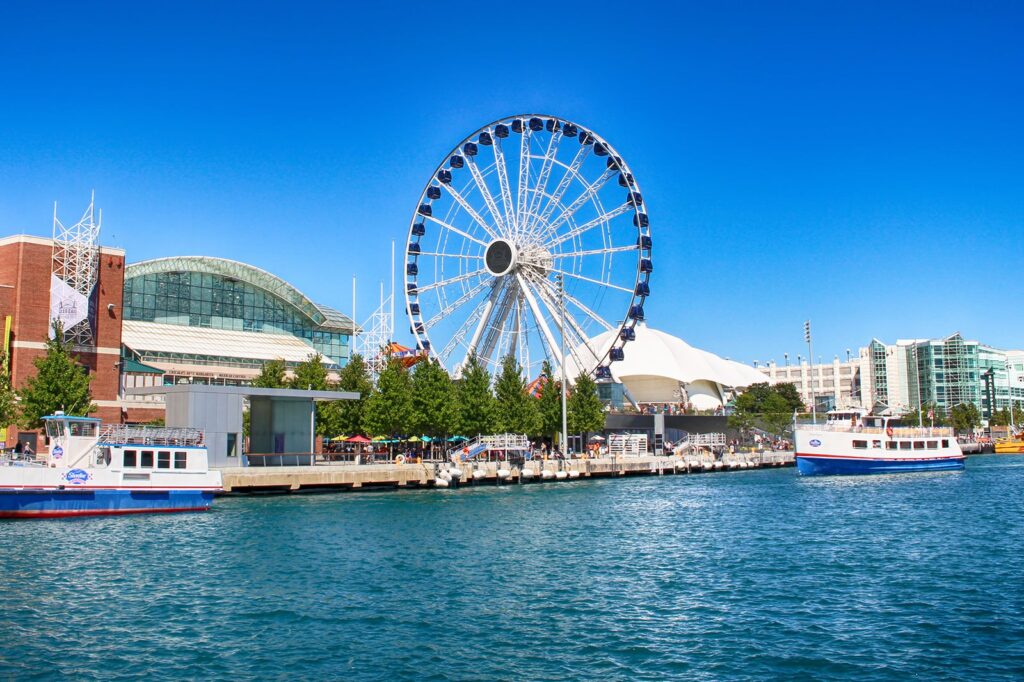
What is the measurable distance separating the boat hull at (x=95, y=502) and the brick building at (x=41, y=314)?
108 feet

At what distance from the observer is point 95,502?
48.1 m

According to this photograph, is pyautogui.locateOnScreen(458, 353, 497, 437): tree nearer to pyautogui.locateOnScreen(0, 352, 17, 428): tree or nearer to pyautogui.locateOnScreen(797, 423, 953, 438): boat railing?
pyautogui.locateOnScreen(797, 423, 953, 438): boat railing

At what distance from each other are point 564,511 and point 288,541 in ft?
61.1

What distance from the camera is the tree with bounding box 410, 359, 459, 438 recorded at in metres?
79.4

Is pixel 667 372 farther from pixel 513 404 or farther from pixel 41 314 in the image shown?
pixel 41 314

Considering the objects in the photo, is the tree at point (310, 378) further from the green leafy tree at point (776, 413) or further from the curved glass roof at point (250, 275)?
the green leafy tree at point (776, 413)

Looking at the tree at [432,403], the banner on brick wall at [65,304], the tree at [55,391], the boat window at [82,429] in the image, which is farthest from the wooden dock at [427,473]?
the banner on brick wall at [65,304]

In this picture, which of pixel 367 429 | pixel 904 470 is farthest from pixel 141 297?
pixel 904 470

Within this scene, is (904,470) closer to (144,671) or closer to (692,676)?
(692,676)

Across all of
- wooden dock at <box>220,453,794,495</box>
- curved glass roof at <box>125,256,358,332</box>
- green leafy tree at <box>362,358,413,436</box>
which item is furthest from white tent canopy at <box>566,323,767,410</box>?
green leafy tree at <box>362,358,413,436</box>

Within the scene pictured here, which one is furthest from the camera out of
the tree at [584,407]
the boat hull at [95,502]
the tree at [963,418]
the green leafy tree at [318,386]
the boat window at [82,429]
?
the tree at [963,418]

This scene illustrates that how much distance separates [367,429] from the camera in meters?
80.0

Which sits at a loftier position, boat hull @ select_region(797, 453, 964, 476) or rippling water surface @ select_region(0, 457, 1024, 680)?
boat hull @ select_region(797, 453, 964, 476)

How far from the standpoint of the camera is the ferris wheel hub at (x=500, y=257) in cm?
8931
